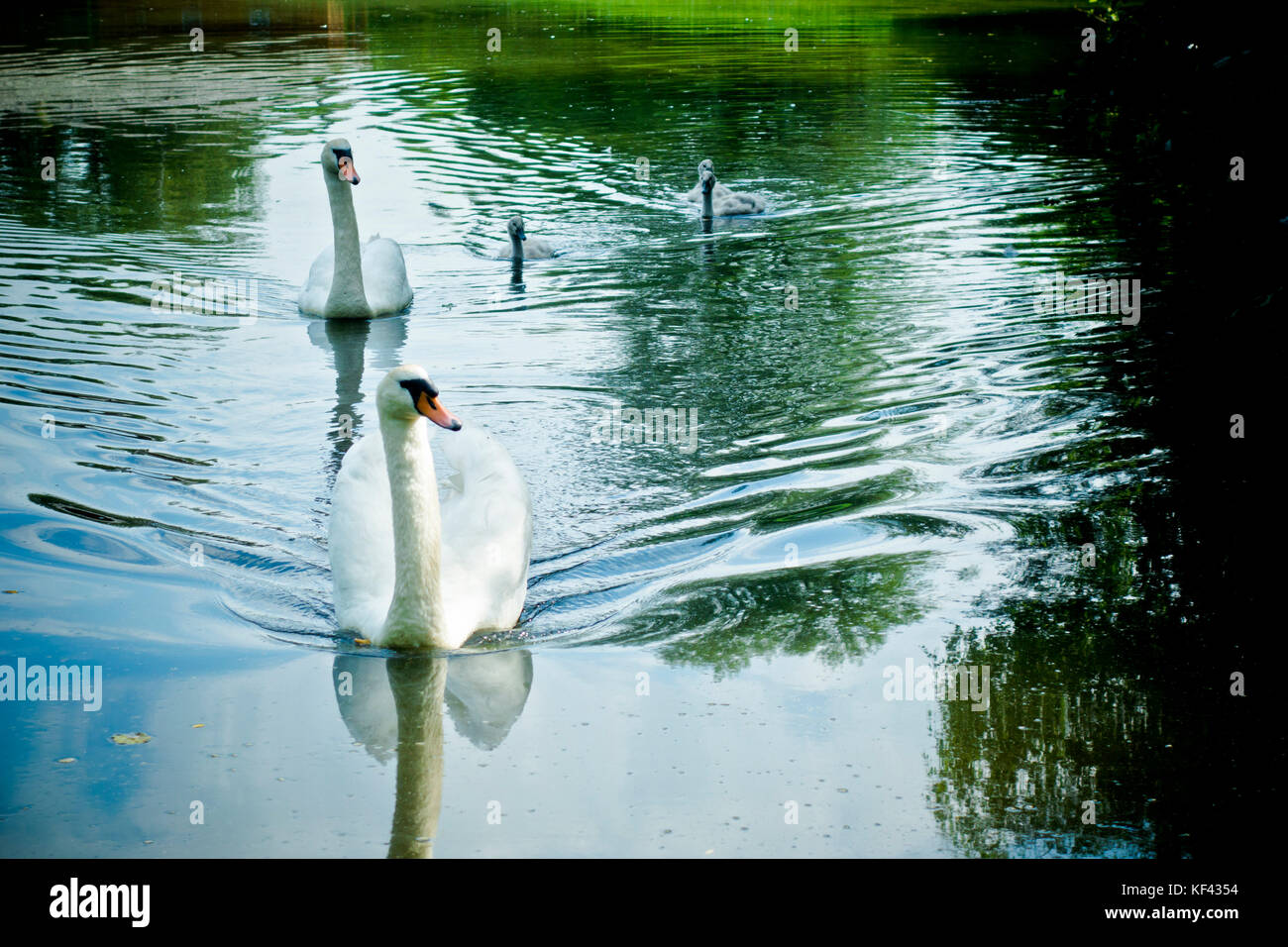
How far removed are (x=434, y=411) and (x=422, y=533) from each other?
51cm

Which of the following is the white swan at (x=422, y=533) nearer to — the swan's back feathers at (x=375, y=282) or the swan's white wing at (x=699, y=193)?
the swan's back feathers at (x=375, y=282)

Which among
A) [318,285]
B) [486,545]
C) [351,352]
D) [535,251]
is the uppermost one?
[535,251]

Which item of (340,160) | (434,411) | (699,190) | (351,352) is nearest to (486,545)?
(434,411)

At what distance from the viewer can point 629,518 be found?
7.28m

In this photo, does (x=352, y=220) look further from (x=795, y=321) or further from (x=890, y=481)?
(x=890, y=481)

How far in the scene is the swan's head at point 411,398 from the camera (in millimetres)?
5570

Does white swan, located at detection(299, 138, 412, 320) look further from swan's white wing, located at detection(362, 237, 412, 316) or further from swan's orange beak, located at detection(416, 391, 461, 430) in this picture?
swan's orange beak, located at detection(416, 391, 461, 430)

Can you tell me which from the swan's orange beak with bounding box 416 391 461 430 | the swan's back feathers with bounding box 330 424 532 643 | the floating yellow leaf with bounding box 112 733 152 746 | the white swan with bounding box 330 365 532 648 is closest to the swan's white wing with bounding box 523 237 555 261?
the white swan with bounding box 330 365 532 648

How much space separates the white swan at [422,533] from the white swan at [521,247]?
6.47 meters

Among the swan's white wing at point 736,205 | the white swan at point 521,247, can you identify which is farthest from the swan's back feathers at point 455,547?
the swan's white wing at point 736,205

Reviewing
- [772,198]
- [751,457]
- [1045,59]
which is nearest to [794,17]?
[1045,59]

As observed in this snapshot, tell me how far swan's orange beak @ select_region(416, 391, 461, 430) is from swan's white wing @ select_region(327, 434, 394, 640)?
725mm

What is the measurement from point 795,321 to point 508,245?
12.0 ft

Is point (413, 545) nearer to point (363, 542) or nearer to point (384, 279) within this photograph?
point (363, 542)
